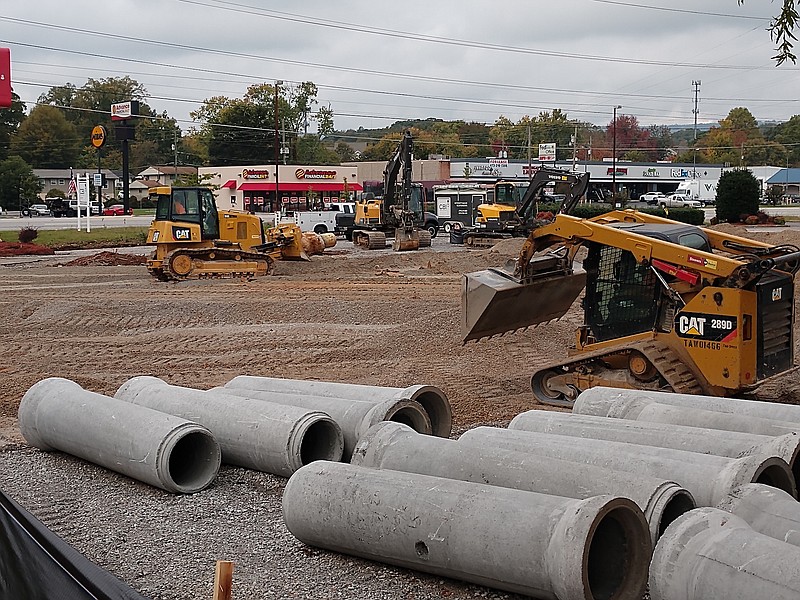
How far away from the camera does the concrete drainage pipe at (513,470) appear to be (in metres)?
6.09

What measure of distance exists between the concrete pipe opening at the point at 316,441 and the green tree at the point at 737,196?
43.4 metres

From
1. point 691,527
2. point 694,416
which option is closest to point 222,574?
point 691,527

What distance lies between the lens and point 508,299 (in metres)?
11.5

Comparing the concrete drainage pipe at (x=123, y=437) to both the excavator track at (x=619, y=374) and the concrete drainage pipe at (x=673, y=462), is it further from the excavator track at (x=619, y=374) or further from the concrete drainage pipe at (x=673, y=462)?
the excavator track at (x=619, y=374)

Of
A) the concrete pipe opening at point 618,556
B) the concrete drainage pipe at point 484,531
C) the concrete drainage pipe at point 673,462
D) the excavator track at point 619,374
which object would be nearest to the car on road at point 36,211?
the excavator track at point 619,374

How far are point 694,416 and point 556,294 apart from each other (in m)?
4.08

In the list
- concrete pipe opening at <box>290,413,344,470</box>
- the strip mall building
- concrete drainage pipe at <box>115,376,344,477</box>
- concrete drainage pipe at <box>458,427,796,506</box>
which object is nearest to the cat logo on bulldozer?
concrete drainage pipe at <box>115,376,344,477</box>

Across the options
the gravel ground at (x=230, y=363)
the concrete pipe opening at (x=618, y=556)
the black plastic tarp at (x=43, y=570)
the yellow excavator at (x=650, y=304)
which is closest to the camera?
the black plastic tarp at (x=43, y=570)

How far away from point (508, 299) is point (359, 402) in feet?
10.4

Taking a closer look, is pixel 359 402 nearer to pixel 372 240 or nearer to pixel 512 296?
pixel 512 296

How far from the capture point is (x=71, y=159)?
125 m

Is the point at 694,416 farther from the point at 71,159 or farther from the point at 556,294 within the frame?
the point at 71,159

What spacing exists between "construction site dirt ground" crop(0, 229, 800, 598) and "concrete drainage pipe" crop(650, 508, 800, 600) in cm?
134

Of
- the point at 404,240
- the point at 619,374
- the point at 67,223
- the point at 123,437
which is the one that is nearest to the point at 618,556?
the point at 123,437
